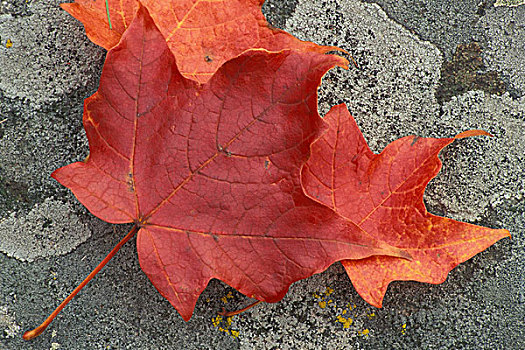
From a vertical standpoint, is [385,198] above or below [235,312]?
above

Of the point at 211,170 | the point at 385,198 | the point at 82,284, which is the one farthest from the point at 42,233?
the point at 385,198

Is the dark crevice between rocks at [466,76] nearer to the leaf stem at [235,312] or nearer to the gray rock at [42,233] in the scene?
the leaf stem at [235,312]

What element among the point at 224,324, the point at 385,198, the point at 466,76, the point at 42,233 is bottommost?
the point at 224,324

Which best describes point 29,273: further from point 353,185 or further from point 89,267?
point 353,185

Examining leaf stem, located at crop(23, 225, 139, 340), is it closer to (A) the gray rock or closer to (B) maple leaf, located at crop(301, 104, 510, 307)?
(A) the gray rock

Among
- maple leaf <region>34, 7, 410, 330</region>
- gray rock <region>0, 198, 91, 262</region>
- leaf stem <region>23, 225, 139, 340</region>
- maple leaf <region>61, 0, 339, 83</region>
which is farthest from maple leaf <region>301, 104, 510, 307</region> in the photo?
gray rock <region>0, 198, 91, 262</region>

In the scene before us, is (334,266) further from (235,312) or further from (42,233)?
(42,233)
